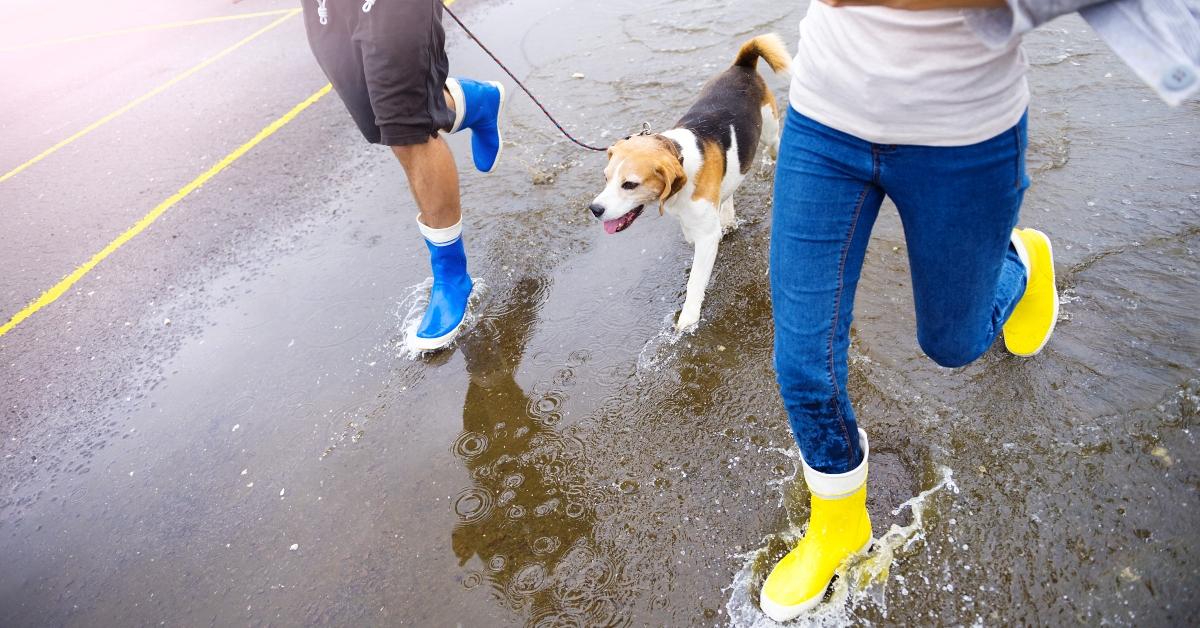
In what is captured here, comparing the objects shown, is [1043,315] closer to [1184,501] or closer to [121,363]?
[1184,501]

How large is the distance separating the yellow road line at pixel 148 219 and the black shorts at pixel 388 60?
9.09 ft

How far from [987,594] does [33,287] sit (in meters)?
5.33

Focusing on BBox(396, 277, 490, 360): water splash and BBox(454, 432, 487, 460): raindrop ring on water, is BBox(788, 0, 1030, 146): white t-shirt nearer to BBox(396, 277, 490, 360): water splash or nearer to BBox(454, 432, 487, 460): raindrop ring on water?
BBox(454, 432, 487, 460): raindrop ring on water

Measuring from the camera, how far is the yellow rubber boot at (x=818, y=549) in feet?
6.31

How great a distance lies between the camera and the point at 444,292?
3.35 metres

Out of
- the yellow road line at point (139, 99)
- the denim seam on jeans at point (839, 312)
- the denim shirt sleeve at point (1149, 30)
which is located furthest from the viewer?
the yellow road line at point (139, 99)

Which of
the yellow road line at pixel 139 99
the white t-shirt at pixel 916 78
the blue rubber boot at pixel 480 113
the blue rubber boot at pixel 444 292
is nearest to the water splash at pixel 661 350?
the blue rubber boot at pixel 444 292

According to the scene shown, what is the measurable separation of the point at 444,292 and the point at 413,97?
94 cm

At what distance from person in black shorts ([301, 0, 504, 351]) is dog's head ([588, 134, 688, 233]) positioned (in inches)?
29.0

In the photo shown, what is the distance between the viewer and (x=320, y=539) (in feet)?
8.50

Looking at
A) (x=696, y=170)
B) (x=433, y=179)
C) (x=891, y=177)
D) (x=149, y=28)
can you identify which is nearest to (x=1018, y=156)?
(x=891, y=177)

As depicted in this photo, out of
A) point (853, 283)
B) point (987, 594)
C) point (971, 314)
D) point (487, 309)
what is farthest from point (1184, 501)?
point (487, 309)

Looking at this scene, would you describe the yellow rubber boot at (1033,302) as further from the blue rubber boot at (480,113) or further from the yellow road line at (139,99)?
the yellow road line at (139,99)

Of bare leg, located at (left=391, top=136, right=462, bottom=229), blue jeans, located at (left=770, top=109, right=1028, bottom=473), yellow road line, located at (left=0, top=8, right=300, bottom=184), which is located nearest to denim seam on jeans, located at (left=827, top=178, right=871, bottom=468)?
blue jeans, located at (left=770, top=109, right=1028, bottom=473)
